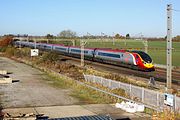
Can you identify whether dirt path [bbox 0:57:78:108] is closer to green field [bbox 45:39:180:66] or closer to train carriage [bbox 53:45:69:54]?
green field [bbox 45:39:180:66]

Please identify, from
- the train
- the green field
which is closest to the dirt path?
the train

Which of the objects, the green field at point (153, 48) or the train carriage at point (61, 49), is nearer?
the green field at point (153, 48)

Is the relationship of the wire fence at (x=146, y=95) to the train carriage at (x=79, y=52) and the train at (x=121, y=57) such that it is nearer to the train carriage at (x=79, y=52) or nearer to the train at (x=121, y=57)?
the train at (x=121, y=57)

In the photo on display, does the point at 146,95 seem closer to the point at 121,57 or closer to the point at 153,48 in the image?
the point at 121,57

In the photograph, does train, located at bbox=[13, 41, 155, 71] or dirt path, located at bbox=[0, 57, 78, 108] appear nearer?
dirt path, located at bbox=[0, 57, 78, 108]

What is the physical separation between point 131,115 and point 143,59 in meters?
25.0

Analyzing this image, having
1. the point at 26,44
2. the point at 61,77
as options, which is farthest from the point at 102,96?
the point at 26,44

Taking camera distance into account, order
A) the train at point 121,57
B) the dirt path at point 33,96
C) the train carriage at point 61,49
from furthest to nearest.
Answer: the train carriage at point 61,49
the train at point 121,57
the dirt path at point 33,96

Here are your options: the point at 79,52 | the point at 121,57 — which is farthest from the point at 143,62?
the point at 79,52

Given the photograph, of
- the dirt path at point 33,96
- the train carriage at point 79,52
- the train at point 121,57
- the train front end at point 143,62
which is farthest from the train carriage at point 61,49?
the dirt path at point 33,96

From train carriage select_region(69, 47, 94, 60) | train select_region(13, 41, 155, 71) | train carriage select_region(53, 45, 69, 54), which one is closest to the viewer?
train select_region(13, 41, 155, 71)

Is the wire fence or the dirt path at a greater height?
the wire fence

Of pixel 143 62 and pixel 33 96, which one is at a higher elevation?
pixel 143 62

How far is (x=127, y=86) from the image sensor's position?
22.3 m
